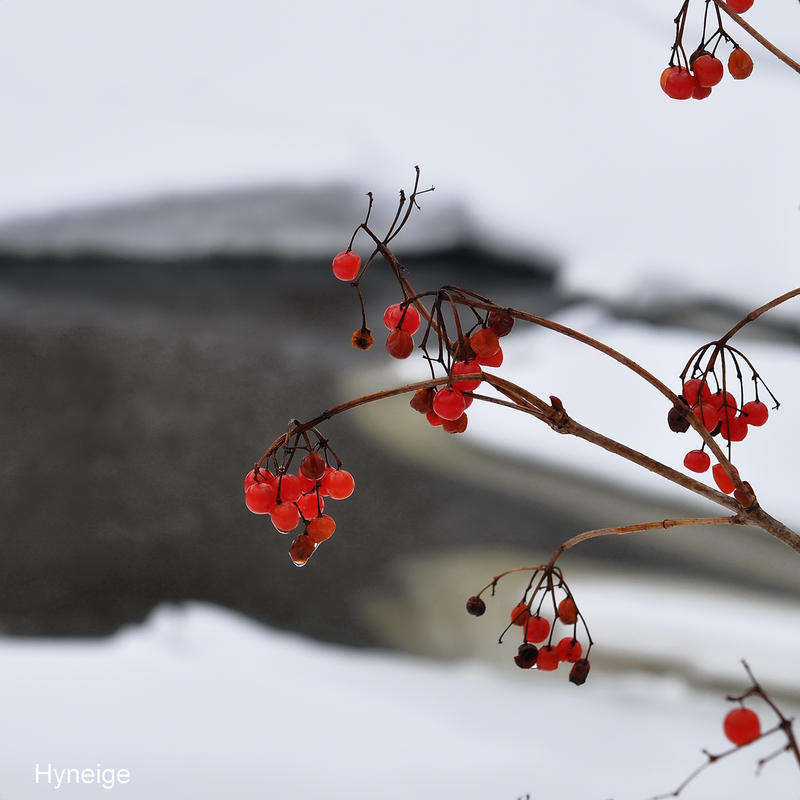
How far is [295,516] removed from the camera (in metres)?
0.32

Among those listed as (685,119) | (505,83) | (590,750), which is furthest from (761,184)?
(590,750)

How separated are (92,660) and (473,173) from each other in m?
0.56

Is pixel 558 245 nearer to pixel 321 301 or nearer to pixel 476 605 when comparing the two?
pixel 321 301

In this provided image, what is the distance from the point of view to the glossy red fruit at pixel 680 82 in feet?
1.13

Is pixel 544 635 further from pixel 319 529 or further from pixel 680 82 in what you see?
pixel 680 82

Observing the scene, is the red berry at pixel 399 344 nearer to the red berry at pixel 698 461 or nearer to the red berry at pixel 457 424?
the red berry at pixel 457 424

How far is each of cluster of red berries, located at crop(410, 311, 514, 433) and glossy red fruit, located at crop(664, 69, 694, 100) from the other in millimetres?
120

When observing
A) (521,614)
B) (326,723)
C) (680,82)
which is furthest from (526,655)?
(326,723)

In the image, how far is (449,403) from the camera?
30cm

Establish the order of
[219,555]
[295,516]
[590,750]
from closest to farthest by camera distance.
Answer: [295,516] → [590,750] → [219,555]

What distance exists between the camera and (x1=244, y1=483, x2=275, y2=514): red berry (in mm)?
317

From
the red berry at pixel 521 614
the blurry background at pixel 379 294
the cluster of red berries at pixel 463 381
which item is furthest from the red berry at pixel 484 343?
the blurry background at pixel 379 294

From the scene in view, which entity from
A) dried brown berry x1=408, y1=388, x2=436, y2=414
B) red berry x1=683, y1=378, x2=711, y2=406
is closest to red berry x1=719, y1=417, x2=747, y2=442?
red berry x1=683, y1=378, x2=711, y2=406

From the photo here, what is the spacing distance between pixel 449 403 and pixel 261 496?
78 mm
